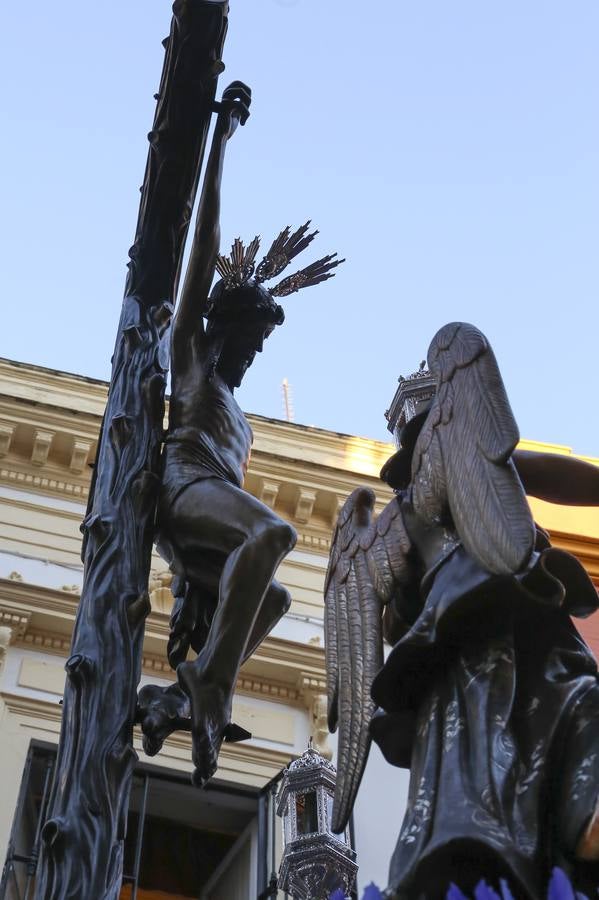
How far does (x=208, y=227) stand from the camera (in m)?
4.02

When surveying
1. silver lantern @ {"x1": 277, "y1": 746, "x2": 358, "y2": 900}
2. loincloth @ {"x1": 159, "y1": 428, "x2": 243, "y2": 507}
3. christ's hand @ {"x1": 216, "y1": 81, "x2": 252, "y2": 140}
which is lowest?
loincloth @ {"x1": 159, "y1": 428, "x2": 243, "y2": 507}

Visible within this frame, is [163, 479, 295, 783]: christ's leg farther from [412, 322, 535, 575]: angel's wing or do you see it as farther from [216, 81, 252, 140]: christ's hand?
[216, 81, 252, 140]: christ's hand

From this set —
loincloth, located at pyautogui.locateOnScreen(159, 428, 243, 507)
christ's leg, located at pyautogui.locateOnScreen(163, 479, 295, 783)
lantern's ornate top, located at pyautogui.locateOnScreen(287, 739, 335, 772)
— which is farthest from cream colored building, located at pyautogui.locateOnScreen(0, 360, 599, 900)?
christ's leg, located at pyautogui.locateOnScreen(163, 479, 295, 783)

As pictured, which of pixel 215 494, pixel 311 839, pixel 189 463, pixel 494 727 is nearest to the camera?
pixel 494 727

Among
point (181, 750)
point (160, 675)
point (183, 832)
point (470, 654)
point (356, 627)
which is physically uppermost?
point (160, 675)

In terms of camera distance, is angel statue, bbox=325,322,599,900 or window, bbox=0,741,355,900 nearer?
angel statue, bbox=325,322,599,900

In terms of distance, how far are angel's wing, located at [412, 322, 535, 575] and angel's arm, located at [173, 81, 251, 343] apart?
0.85 metres

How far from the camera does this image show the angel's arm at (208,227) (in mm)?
3959

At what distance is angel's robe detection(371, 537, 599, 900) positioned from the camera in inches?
98.7

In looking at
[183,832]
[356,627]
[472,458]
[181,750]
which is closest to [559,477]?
[472,458]

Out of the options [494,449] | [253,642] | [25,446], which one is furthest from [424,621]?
[25,446]

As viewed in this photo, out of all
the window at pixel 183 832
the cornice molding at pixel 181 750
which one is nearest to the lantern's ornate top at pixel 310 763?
the window at pixel 183 832

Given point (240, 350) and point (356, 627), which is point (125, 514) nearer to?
point (356, 627)

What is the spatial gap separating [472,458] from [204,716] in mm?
773
